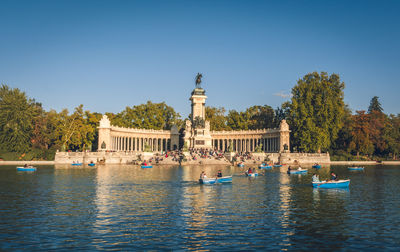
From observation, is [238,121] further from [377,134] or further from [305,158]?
[377,134]

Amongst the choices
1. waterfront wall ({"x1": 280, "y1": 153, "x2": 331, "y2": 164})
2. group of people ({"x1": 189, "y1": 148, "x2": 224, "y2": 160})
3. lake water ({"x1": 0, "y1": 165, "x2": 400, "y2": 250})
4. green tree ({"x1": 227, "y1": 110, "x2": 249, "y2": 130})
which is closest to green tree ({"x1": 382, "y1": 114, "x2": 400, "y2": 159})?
waterfront wall ({"x1": 280, "y1": 153, "x2": 331, "y2": 164})

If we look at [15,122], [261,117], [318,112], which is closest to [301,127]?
[318,112]

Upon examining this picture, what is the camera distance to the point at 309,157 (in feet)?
283

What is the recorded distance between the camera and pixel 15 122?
81188mm

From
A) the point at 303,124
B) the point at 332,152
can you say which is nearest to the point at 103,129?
Answer: the point at 303,124

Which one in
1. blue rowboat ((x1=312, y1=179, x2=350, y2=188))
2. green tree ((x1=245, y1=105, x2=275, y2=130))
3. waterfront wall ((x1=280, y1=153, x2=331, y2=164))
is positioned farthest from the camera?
green tree ((x1=245, y1=105, x2=275, y2=130))

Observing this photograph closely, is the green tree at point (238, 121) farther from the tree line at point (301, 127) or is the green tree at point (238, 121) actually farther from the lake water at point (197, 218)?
the lake water at point (197, 218)

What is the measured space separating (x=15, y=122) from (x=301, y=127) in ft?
236

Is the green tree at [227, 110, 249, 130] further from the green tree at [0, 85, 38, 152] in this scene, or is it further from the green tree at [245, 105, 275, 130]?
the green tree at [0, 85, 38, 152]

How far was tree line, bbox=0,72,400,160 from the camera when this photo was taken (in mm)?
81688

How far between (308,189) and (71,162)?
58406 mm

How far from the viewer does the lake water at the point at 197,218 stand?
54.9 ft

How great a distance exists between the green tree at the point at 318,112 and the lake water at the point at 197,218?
54.4 meters

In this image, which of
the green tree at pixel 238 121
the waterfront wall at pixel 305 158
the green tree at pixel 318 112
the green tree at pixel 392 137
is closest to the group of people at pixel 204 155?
the waterfront wall at pixel 305 158
